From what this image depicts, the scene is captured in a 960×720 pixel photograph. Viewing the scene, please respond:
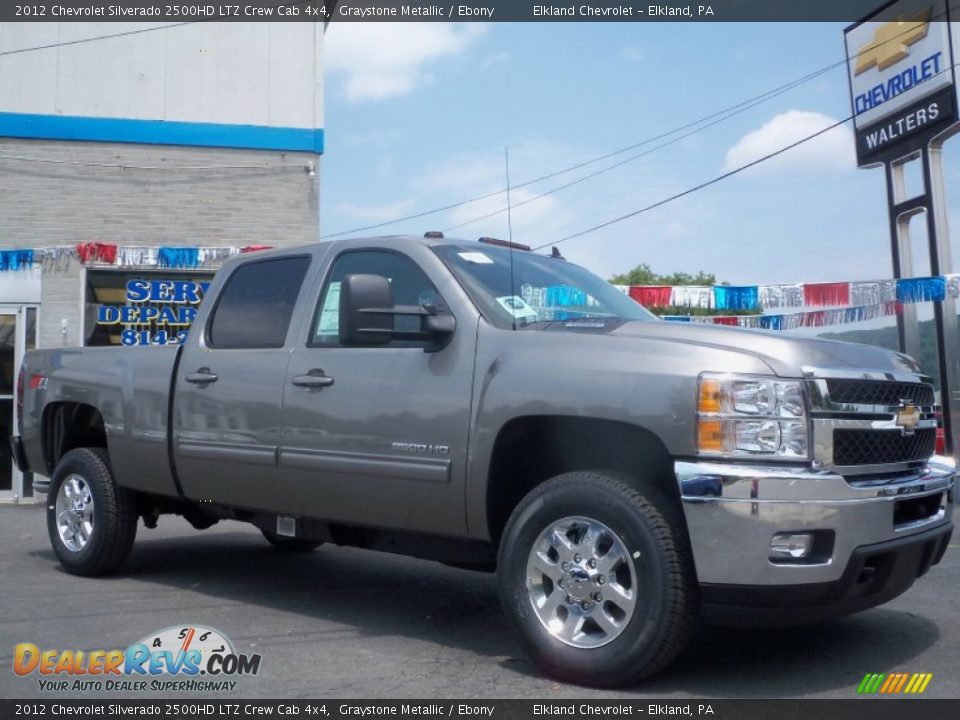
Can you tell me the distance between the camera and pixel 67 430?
725cm

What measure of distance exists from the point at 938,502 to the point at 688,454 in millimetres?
1425

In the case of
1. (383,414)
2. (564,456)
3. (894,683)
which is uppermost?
(383,414)

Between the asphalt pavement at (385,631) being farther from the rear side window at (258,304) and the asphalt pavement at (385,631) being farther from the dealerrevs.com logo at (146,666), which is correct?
the rear side window at (258,304)

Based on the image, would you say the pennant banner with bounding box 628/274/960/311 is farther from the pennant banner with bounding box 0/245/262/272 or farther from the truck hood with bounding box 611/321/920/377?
the truck hood with bounding box 611/321/920/377

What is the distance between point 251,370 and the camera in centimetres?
571

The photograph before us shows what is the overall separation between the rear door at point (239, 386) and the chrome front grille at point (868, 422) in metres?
2.88

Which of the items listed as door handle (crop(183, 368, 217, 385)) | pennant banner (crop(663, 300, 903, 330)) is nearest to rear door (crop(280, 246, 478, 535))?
door handle (crop(183, 368, 217, 385))

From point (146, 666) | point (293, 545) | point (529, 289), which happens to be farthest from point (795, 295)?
point (146, 666)

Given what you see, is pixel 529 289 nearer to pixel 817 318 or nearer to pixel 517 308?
pixel 517 308

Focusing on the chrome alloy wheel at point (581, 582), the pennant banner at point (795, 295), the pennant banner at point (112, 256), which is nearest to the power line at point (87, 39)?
the pennant banner at point (112, 256)

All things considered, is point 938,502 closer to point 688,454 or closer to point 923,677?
point 923,677
